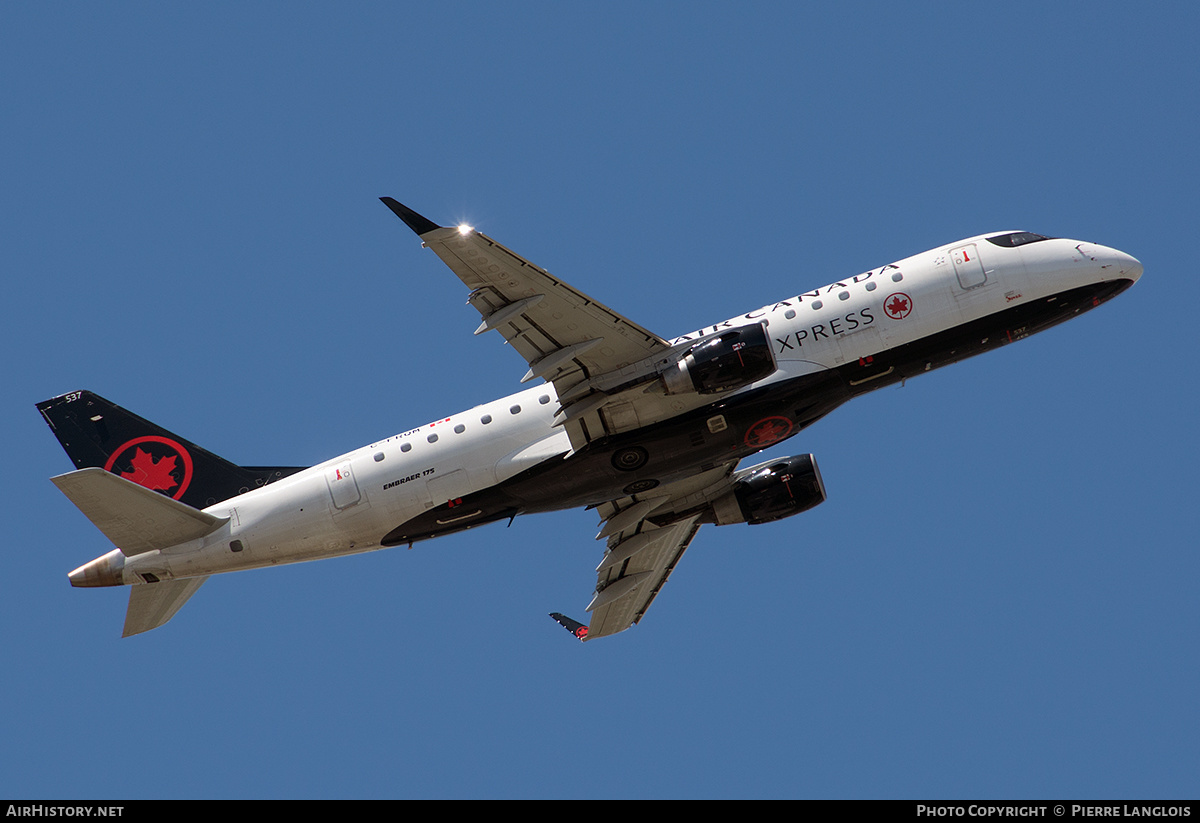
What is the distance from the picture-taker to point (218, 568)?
3853 cm

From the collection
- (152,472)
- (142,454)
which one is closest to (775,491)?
(152,472)

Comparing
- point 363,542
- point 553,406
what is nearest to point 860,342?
point 553,406

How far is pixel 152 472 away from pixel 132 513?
4.00 m

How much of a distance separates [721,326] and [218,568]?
1745 centimetres

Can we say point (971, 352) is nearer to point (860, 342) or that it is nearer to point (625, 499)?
point (860, 342)

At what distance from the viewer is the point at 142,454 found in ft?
136

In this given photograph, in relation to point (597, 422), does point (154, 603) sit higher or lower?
lower

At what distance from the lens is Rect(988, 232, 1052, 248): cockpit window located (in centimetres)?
3850

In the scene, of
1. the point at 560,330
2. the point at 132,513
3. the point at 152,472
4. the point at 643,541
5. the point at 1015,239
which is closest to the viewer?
the point at 560,330

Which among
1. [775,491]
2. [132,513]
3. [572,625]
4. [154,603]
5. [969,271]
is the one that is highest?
[132,513]

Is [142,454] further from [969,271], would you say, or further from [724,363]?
[969,271]

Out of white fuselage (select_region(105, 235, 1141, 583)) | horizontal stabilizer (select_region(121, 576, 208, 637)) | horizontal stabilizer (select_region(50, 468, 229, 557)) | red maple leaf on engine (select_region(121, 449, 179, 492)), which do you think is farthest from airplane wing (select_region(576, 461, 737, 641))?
red maple leaf on engine (select_region(121, 449, 179, 492))

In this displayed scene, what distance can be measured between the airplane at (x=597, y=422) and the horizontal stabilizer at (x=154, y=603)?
61 millimetres
